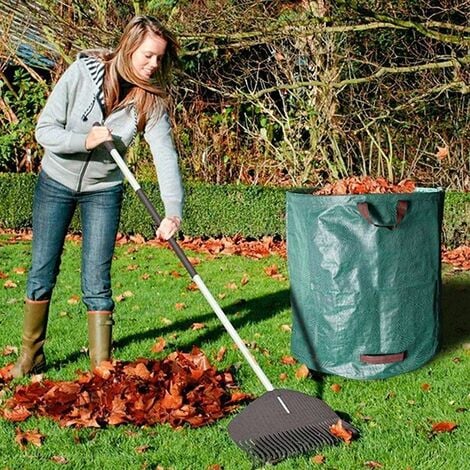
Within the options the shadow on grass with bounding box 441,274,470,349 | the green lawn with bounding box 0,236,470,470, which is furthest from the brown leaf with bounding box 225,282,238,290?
the shadow on grass with bounding box 441,274,470,349

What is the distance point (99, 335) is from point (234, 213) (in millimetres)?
5738

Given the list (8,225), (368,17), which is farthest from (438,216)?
(8,225)

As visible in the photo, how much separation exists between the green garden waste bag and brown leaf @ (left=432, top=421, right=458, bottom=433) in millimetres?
586

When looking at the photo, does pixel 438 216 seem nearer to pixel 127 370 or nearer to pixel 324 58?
pixel 127 370

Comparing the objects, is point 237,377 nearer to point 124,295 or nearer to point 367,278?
point 367,278

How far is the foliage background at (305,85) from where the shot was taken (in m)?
8.76

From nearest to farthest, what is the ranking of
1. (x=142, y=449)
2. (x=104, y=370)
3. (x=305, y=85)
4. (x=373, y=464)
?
(x=373, y=464), (x=142, y=449), (x=104, y=370), (x=305, y=85)

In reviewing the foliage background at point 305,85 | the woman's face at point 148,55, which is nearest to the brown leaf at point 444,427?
the woman's face at point 148,55

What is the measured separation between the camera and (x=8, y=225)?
35.7 ft

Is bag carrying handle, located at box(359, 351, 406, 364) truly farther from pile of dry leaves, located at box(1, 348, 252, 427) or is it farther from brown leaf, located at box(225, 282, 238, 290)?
brown leaf, located at box(225, 282, 238, 290)

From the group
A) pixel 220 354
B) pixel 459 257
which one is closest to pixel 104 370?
pixel 220 354

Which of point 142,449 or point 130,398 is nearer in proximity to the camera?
point 142,449

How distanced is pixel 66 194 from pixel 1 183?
7.27 meters

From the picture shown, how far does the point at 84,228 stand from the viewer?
4.04 meters
